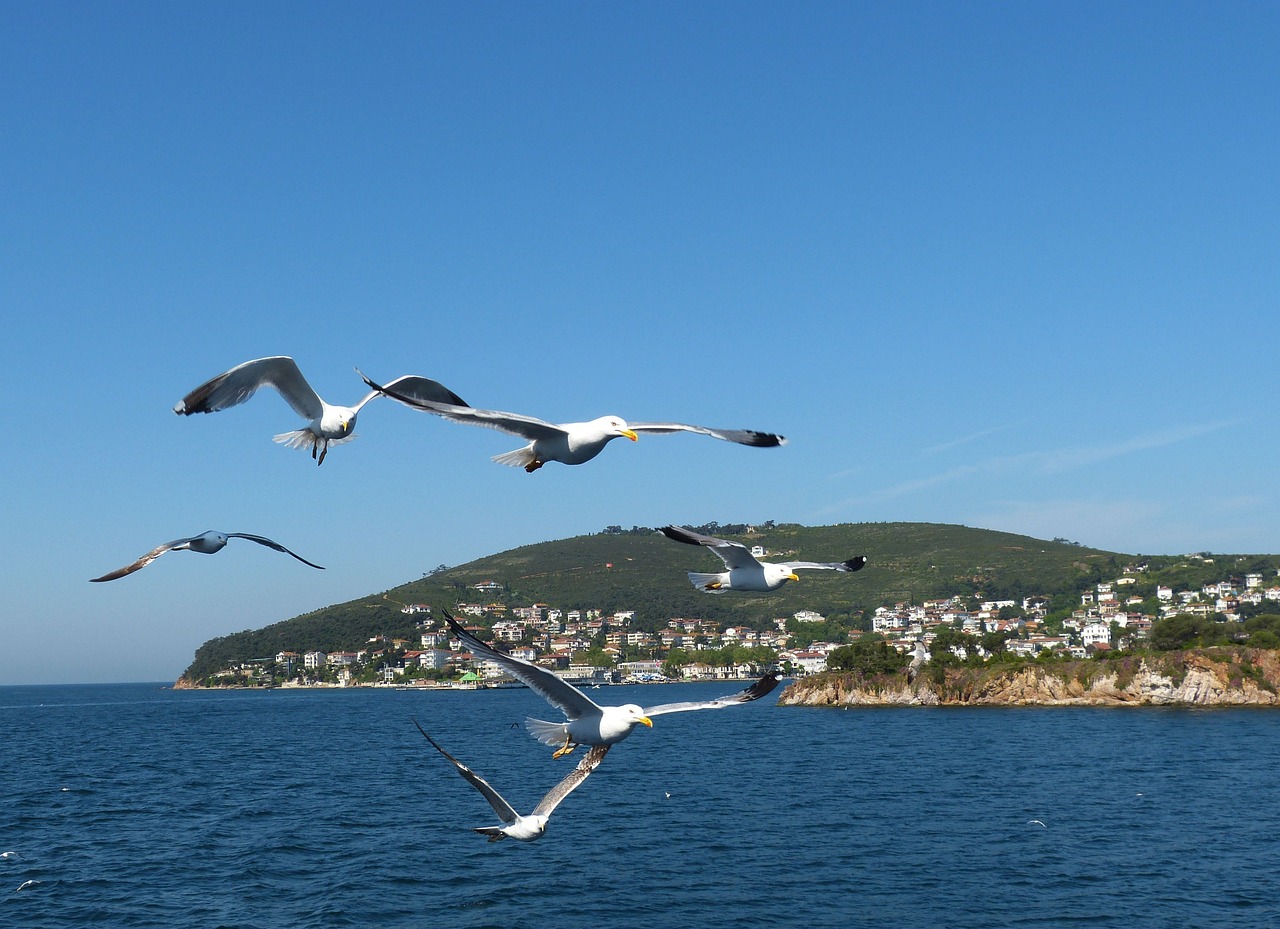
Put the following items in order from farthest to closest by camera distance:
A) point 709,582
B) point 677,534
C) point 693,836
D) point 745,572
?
1. point 693,836
2. point 745,572
3. point 709,582
4. point 677,534

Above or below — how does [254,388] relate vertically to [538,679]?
above

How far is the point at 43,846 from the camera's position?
57.6 metres

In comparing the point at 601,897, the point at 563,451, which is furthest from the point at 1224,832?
the point at 563,451

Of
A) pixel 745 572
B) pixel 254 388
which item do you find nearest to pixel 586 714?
pixel 745 572

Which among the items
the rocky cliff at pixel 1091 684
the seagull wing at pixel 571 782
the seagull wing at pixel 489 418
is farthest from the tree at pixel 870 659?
the seagull wing at pixel 489 418

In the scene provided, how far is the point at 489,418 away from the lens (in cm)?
970

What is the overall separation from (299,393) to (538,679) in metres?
4.13

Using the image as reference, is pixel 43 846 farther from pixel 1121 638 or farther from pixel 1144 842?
pixel 1121 638

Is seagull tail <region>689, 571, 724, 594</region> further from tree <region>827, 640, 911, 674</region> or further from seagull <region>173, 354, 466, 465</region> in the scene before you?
tree <region>827, 640, 911, 674</region>

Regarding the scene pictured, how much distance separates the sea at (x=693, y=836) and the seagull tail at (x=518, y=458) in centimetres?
1859

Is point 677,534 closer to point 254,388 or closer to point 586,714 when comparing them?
point 586,714

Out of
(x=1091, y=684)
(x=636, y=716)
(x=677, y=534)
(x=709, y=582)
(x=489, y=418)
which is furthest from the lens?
(x=1091, y=684)

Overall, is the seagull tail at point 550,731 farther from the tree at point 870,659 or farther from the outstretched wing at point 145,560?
the tree at point 870,659

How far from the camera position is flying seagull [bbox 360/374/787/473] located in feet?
33.3
